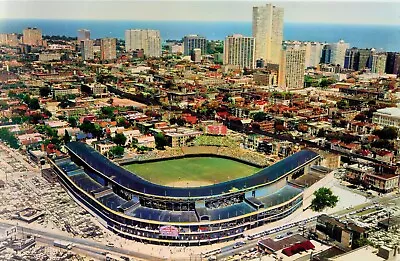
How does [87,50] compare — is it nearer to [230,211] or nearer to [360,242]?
[230,211]

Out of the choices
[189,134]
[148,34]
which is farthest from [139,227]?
[148,34]

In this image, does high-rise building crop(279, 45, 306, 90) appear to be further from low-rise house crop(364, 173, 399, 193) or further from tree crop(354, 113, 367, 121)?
low-rise house crop(364, 173, 399, 193)

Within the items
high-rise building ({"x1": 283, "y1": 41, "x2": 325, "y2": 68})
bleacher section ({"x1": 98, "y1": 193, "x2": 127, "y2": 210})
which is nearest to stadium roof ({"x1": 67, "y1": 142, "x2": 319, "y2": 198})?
bleacher section ({"x1": 98, "y1": 193, "x2": 127, "y2": 210})

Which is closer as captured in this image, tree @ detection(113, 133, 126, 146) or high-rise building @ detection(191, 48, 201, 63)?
tree @ detection(113, 133, 126, 146)

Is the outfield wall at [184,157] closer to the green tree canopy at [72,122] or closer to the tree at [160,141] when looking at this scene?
the tree at [160,141]

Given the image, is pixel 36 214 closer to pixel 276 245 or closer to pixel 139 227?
pixel 139 227

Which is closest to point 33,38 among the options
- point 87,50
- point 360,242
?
point 87,50
